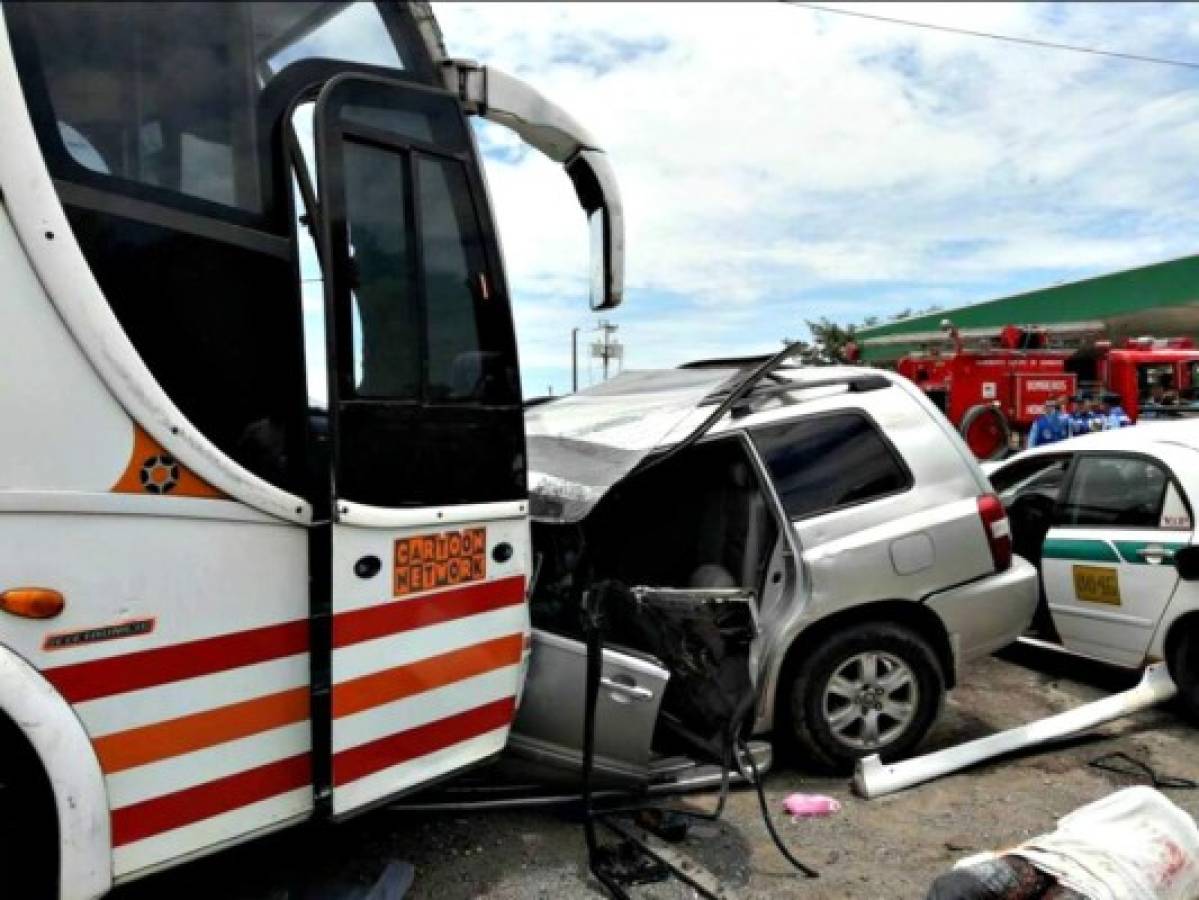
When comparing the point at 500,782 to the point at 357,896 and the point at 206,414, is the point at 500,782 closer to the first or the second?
the point at 357,896

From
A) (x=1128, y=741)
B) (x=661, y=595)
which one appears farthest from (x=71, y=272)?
(x=1128, y=741)

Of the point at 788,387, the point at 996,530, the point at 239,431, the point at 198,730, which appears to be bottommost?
the point at 198,730

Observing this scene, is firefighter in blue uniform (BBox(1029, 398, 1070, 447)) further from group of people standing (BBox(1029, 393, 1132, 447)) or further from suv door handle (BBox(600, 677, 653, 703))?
suv door handle (BBox(600, 677, 653, 703))

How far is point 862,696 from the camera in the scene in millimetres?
4238

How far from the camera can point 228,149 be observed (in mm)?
2471

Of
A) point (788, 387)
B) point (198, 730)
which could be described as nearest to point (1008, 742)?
point (788, 387)

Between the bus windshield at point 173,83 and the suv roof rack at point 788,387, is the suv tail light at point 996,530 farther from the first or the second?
the bus windshield at point 173,83

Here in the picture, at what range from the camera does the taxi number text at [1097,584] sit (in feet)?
16.4

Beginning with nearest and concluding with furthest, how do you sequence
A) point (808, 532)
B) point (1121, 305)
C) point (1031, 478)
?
point (808, 532)
point (1031, 478)
point (1121, 305)

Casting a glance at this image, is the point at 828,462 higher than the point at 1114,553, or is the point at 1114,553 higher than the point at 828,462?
the point at 828,462

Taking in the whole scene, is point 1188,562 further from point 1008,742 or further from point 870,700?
point 870,700

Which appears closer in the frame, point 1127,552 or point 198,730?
point 198,730

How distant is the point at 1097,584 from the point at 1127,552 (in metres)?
0.28

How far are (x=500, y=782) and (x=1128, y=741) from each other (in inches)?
122
